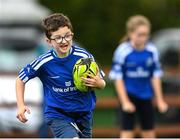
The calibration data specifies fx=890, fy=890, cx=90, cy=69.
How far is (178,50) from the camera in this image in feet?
77.5

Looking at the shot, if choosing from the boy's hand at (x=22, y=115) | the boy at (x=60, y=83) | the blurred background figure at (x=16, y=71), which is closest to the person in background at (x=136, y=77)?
the blurred background figure at (x=16, y=71)

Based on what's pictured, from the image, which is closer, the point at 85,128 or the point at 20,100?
the point at 20,100

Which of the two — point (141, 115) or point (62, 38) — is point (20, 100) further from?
point (141, 115)

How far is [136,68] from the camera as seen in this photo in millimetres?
12367

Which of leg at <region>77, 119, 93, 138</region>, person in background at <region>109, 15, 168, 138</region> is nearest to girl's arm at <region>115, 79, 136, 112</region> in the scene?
person in background at <region>109, 15, 168, 138</region>

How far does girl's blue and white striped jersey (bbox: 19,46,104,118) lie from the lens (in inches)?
361

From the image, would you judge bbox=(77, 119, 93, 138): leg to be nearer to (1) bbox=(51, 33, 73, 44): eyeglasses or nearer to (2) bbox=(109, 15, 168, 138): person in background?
(1) bbox=(51, 33, 73, 44): eyeglasses

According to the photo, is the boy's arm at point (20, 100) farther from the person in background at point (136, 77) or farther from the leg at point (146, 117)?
the leg at point (146, 117)

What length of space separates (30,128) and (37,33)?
19.1ft

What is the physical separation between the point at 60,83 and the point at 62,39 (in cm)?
49

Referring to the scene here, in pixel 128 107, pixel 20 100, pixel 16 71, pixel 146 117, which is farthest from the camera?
pixel 16 71

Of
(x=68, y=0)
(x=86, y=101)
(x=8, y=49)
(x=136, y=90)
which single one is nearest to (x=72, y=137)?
(x=86, y=101)

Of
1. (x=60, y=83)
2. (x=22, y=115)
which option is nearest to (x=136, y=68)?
(x=60, y=83)

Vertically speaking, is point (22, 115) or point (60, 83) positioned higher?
point (60, 83)
